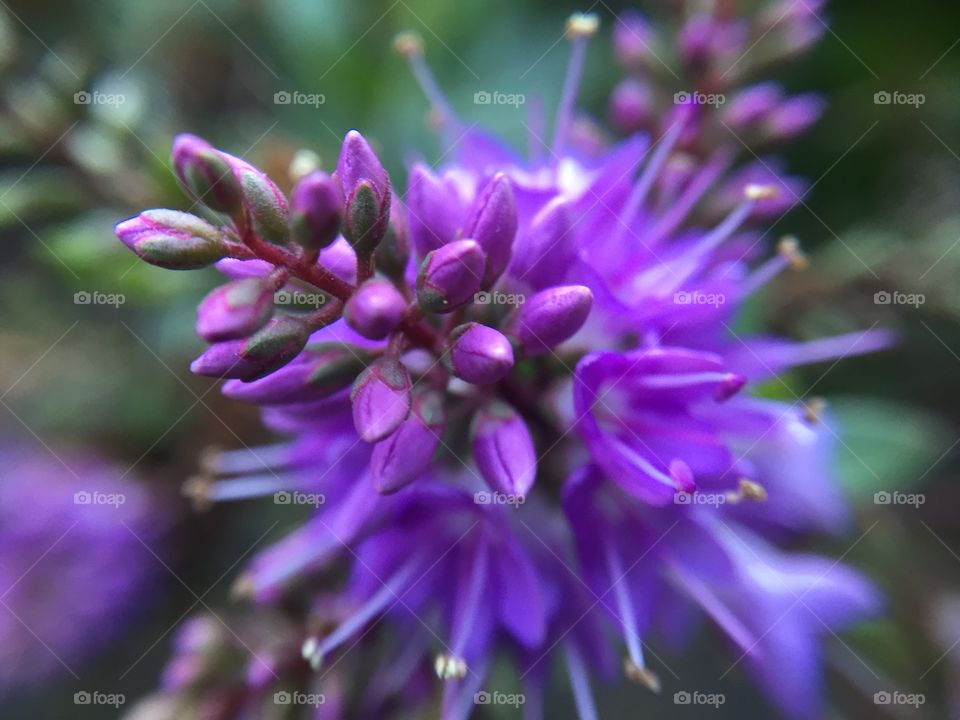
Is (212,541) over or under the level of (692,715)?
over

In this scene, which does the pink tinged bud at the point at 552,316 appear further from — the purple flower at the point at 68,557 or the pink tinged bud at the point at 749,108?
the purple flower at the point at 68,557

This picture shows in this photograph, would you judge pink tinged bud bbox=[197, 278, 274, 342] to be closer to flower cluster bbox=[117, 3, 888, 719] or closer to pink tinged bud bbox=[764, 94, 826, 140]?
flower cluster bbox=[117, 3, 888, 719]

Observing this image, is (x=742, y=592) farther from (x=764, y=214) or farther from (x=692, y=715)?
(x=692, y=715)

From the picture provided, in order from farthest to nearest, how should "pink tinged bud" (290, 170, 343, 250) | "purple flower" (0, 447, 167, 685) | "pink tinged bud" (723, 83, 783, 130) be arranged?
"purple flower" (0, 447, 167, 685), "pink tinged bud" (723, 83, 783, 130), "pink tinged bud" (290, 170, 343, 250)

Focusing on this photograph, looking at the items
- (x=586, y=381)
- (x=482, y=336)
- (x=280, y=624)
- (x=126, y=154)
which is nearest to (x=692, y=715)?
(x=280, y=624)

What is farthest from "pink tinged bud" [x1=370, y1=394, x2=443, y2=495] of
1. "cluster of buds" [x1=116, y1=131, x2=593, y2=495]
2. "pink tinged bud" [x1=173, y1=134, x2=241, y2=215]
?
"pink tinged bud" [x1=173, y1=134, x2=241, y2=215]

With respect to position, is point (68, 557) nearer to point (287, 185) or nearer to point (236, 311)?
point (287, 185)
